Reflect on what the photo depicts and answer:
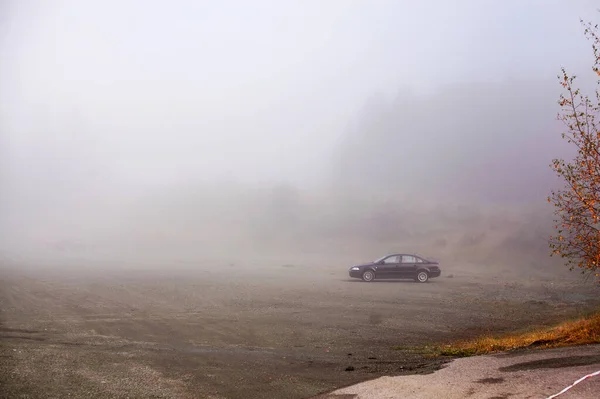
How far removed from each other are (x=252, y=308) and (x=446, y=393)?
11841mm

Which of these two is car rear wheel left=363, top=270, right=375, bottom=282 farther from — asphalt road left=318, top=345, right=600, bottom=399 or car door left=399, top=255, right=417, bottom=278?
asphalt road left=318, top=345, right=600, bottom=399

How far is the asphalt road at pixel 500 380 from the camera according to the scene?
645cm

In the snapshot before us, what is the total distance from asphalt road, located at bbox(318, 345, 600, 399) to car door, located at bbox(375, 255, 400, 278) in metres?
18.7

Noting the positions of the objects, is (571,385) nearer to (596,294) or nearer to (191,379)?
(191,379)

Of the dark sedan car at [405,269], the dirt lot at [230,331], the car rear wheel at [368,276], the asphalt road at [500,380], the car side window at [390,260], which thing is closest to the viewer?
the asphalt road at [500,380]

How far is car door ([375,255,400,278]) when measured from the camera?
89.9ft

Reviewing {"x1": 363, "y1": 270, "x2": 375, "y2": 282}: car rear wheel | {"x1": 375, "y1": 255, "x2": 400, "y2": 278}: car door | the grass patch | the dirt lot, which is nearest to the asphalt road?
the dirt lot

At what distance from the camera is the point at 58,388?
756 centimetres

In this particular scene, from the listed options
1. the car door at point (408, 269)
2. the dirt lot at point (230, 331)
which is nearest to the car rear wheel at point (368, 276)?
the car door at point (408, 269)

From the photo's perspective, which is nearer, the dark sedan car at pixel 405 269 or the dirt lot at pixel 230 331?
the dirt lot at pixel 230 331

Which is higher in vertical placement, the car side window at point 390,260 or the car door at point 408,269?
the car side window at point 390,260

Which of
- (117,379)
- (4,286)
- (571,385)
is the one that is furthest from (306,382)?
(4,286)

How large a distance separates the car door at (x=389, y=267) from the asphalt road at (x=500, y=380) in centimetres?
1865

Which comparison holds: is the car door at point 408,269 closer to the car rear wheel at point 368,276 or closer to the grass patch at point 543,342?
the car rear wheel at point 368,276
